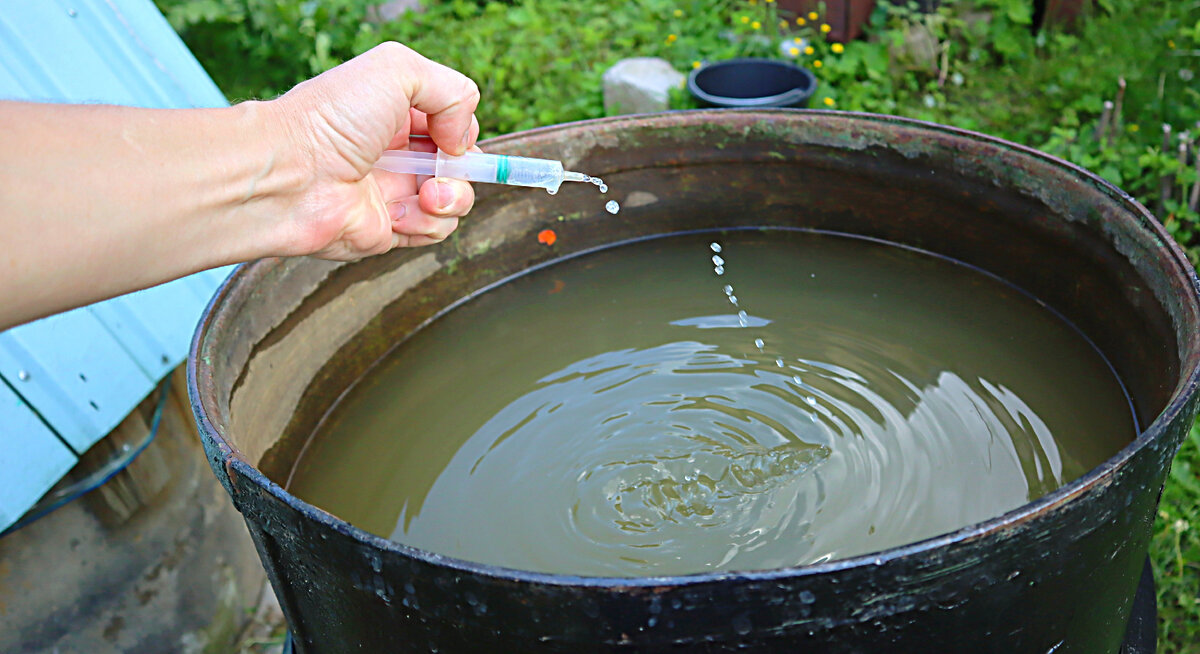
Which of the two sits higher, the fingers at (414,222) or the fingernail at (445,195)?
the fingernail at (445,195)

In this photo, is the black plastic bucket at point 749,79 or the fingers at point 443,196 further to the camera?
the black plastic bucket at point 749,79

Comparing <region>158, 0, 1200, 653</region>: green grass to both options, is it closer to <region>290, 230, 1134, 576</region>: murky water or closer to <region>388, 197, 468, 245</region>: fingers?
<region>290, 230, 1134, 576</region>: murky water

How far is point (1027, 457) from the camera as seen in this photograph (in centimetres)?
155

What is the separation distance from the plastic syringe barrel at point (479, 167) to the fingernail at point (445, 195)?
1 centimetres

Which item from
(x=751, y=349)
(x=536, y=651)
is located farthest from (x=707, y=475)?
(x=536, y=651)

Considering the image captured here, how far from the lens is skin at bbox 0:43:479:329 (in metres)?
0.96

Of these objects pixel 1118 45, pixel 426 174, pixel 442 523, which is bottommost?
pixel 1118 45

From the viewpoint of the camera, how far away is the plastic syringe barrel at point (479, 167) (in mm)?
1468

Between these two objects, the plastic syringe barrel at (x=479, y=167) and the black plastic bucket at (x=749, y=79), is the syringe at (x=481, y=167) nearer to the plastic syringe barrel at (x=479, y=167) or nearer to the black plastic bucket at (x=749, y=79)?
the plastic syringe barrel at (x=479, y=167)

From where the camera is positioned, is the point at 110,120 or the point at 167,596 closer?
the point at 110,120

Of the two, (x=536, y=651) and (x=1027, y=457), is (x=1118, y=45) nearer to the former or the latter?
(x=1027, y=457)

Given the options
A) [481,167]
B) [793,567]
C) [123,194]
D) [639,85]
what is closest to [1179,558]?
[793,567]

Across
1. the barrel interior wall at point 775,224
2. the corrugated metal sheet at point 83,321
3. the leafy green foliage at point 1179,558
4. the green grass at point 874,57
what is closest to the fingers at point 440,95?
the barrel interior wall at point 775,224

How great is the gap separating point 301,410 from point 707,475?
2.57 feet
